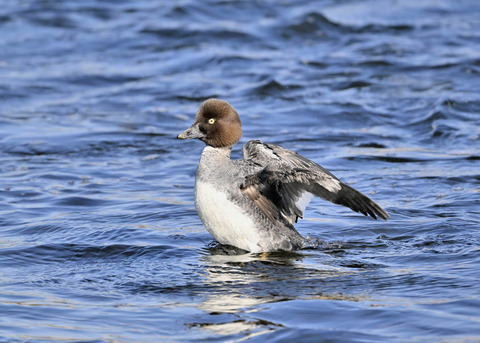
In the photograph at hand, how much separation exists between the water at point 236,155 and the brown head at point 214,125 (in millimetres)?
912

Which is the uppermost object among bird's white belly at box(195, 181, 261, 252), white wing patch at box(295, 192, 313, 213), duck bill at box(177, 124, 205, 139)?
duck bill at box(177, 124, 205, 139)

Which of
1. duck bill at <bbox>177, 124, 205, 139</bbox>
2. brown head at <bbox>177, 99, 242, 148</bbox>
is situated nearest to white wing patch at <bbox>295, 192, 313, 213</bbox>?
brown head at <bbox>177, 99, 242, 148</bbox>

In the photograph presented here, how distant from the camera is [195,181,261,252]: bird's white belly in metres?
6.55

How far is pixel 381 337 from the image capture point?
15.9 feet

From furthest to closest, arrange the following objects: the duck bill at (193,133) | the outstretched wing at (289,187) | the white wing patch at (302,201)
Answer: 1. the duck bill at (193,133)
2. the white wing patch at (302,201)
3. the outstretched wing at (289,187)

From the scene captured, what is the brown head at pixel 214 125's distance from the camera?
22.9 ft

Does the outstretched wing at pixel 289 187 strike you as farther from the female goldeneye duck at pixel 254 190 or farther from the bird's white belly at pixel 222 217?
the bird's white belly at pixel 222 217

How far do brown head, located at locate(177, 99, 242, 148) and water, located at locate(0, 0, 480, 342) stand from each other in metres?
0.91

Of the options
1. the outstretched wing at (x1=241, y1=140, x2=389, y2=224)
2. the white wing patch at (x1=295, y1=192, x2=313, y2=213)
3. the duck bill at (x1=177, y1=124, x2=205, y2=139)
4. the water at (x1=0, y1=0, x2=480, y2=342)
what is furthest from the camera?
the duck bill at (x1=177, y1=124, x2=205, y2=139)

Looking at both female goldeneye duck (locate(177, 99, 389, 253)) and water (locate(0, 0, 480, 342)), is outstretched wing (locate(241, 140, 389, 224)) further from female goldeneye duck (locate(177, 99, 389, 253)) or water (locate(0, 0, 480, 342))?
water (locate(0, 0, 480, 342))

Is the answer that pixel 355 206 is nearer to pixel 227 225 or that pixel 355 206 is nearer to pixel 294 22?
pixel 227 225

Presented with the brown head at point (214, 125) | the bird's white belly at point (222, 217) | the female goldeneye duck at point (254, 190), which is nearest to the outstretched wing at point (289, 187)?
the female goldeneye duck at point (254, 190)

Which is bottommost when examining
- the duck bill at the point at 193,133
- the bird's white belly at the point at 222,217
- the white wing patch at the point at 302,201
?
the bird's white belly at the point at 222,217

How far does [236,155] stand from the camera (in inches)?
405
